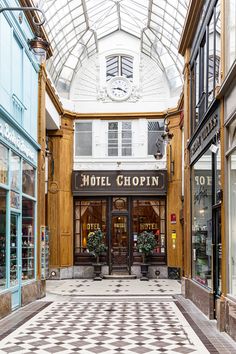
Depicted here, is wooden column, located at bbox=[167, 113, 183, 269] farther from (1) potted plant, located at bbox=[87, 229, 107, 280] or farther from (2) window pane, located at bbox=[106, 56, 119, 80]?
(2) window pane, located at bbox=[106, 56, 119, 80]

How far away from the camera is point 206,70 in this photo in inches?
401

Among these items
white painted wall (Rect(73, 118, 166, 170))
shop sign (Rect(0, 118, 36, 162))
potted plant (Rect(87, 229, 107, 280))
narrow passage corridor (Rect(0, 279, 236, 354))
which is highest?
white painted wall (Rect(73, 118, 166, 170))

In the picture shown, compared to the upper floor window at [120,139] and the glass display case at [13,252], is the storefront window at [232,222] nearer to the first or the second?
the glass display case at [13,252]

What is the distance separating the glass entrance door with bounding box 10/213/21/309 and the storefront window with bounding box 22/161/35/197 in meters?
0.90

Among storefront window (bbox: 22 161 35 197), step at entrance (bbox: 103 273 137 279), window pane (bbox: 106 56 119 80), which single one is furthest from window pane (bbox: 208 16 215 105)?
window pane (bbox: 106 56 119 80)

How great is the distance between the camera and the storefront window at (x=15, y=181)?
1019 centimetres

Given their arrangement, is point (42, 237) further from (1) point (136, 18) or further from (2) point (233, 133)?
(1) point (136, 18)

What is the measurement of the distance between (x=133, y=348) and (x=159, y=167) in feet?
39.1

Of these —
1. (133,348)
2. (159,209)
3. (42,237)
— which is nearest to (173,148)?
(159,209)

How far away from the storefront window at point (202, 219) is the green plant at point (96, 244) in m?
6.33

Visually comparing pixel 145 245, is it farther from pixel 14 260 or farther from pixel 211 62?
pixel 211 62

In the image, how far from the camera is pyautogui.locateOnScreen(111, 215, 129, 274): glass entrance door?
18.2m

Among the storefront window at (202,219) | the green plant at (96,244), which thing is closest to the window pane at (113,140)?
the green plant at (96,244)

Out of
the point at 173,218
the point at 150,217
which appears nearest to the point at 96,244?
the point at 150,217
